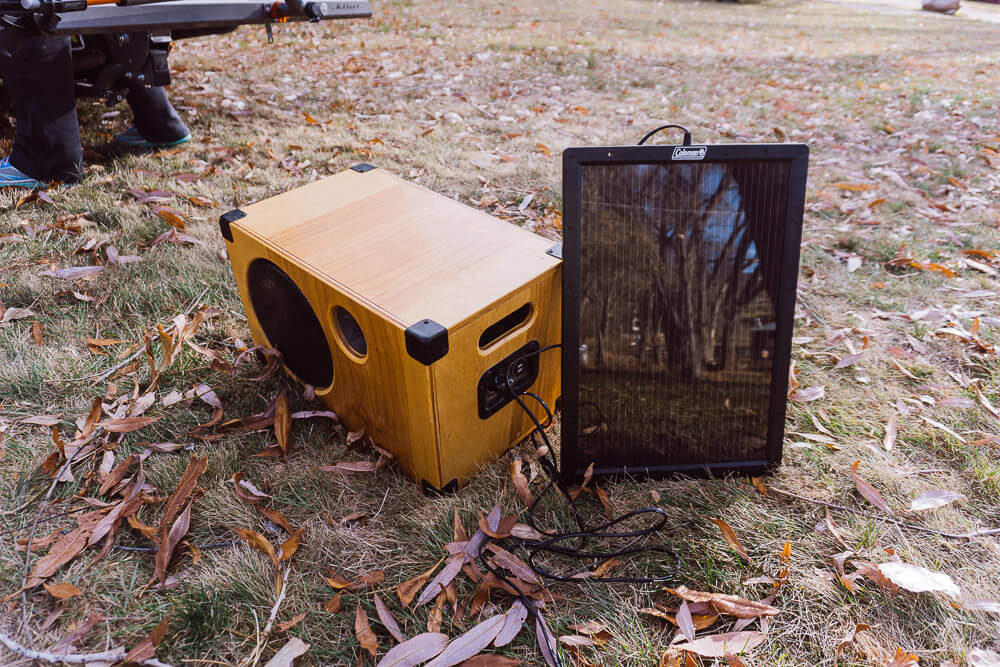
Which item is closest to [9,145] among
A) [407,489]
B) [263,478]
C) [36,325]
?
[36,325]

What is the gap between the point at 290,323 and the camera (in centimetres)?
181

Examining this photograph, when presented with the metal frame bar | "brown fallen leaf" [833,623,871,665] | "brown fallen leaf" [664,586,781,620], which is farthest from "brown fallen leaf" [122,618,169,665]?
the metal frame bar

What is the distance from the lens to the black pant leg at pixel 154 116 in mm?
3367

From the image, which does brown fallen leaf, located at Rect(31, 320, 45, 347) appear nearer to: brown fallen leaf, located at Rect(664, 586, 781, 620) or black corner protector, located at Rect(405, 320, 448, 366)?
black corner protector, located at Rect(405, 320, 448, 366)

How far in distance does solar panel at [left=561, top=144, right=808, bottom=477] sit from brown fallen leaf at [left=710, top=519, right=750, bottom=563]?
16cm

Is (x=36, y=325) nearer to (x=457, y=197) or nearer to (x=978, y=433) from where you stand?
(x=457, y=197)

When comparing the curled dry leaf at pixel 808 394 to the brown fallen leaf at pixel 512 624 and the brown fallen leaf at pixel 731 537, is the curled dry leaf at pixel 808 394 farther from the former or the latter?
the brown fallen leaf at pixel 512 624

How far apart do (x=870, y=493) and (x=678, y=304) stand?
70 centimetres

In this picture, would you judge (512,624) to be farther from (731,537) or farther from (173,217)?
(173,217)

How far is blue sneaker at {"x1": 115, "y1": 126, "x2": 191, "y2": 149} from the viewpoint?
3525 mm

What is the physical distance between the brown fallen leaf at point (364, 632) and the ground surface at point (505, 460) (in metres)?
0.02

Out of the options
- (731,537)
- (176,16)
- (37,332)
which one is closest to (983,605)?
(731,537)

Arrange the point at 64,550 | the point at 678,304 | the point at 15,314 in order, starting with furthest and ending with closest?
1. the point at 15,314
2. the point at 678,304
3. the point at 64,550

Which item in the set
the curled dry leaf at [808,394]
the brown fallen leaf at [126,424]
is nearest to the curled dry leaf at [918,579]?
the curled dry leaf at [808,394]
